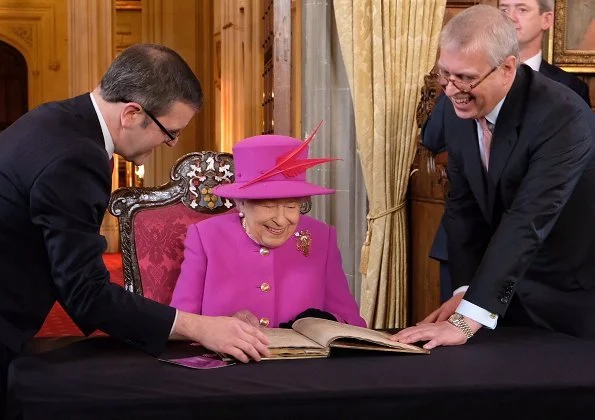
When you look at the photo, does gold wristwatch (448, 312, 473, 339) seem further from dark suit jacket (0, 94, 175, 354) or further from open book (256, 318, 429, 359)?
dark suit jacket (0, 94, 175, 354)

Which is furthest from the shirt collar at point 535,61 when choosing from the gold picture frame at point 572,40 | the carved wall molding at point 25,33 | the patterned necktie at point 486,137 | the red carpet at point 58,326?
the carved wall molding at point 25,33

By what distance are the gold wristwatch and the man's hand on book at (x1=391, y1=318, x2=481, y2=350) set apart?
0.07 ft

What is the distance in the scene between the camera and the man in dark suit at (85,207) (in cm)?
235

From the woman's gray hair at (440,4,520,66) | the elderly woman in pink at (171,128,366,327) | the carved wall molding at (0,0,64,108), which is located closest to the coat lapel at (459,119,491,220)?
the woman's gray hair at (440,4,520,66)

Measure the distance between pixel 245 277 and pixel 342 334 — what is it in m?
1.00

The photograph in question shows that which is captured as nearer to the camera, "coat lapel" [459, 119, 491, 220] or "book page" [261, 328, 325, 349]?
"book page" [261, 328, 325, 349]

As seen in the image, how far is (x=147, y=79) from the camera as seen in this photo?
8.19 ft

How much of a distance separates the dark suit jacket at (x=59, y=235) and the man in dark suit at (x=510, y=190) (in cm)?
71

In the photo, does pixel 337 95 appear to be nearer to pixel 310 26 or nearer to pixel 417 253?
pixel 310 26

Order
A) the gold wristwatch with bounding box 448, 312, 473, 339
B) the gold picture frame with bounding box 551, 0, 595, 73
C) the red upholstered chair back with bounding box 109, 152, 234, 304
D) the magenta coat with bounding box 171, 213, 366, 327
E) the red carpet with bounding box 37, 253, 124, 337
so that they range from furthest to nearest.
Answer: the red carpet with bounding box 37, 253, 124, 337 → the gold picture frame with bounding box 551, 0, 595, 73 → the red upholstered chair back with bounding box 109, 152, 234, 304 → the magenta coat with bounding box 171, 213, 366, 327 → the gold wristwatch with bounding box 448, 312, 473, 339

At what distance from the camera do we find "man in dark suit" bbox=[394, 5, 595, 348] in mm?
2717

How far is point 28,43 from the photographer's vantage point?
57.2ft

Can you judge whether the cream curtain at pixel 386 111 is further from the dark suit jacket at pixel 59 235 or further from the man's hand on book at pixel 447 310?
the dark suit jacket at pixel 59 235

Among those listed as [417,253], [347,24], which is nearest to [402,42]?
[347,24]
